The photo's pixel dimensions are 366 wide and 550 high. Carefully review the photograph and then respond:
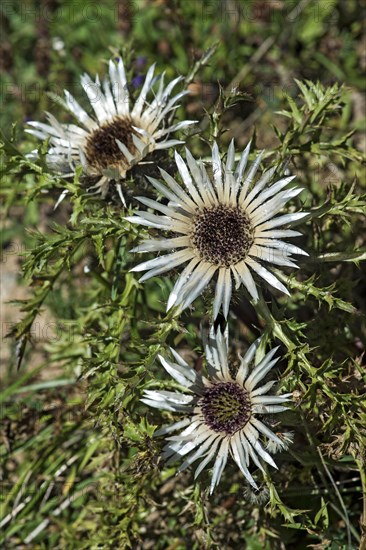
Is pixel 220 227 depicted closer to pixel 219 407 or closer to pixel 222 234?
pixel 222 234

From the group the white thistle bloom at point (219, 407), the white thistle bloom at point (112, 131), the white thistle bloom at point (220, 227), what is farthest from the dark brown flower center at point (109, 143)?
the white thistle bloom at point (219, 407)

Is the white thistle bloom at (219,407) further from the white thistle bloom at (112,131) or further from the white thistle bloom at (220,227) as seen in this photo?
the white thistle bloom at (112,131)

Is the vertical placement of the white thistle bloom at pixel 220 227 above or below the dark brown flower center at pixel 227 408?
above

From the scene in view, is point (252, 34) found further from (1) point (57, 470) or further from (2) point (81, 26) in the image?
(1) point (57, 470)

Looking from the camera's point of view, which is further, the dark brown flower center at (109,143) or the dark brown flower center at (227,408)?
the dark brown flower center at (109,143)

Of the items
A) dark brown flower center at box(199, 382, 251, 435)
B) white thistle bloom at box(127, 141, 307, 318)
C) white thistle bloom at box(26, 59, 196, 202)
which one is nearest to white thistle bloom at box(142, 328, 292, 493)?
dark brown flower center at box(199, 382, 251, 435)

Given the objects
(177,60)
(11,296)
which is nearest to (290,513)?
(11,296)

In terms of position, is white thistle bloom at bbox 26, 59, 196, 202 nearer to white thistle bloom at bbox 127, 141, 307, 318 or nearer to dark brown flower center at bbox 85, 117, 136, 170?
dark brown flower center at bbox 85, 117, 136, 170
